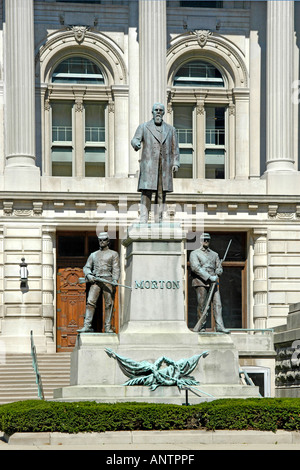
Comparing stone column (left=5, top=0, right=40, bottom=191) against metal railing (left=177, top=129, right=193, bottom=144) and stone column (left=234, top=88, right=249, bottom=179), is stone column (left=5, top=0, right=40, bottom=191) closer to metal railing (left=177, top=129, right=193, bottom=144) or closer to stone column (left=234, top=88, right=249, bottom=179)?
metal railing (left=177, top=129, right=193, bottom=144)

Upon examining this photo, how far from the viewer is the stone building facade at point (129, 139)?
41.9 metres

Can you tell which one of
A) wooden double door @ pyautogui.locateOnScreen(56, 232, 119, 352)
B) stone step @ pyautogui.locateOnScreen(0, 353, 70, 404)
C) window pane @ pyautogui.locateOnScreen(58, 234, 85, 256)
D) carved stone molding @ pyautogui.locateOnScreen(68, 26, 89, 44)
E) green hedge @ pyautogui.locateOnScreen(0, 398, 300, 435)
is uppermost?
carved stone molding @ pyautogui.locateOnScreen(68, 26, 89, 44)

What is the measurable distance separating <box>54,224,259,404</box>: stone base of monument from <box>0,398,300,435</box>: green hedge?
240cm

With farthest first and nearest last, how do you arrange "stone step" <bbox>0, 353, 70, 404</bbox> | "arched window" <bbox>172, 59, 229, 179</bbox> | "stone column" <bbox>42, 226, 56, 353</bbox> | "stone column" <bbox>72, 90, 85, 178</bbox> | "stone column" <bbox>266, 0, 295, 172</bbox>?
1. "arched window" <bbox>172, 59, 229, 179</bbox>
2. "stone column" <bbox>72, 90, 85, 178</bbox>
3. "stone column" <bbox>266, 0, 295, 172</bbox>
4. "stone column" <bbox>42, 226, 56, 353</bbox>
5. "stone step" <bbox>0, 353, 70, 404</bbox>

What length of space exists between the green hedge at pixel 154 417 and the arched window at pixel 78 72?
2586 centimetres

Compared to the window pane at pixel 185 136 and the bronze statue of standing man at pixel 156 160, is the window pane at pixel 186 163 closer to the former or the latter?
the window pane at pixel 185 136

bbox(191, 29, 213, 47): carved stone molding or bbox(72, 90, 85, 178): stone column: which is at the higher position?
bbox(191, 29, 213, 47): carved stone molding

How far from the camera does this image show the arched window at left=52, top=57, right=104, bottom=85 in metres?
45.5

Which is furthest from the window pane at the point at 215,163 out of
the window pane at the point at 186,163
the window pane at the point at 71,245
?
the window pane at the point at 71,245

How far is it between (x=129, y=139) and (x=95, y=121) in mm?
1685

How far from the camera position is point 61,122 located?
45438 mm

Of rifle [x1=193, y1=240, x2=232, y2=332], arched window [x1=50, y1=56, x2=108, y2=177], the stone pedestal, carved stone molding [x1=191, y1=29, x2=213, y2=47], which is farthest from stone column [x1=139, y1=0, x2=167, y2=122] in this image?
rifle [x1=193, y1=240, x2=232, y2=332]
